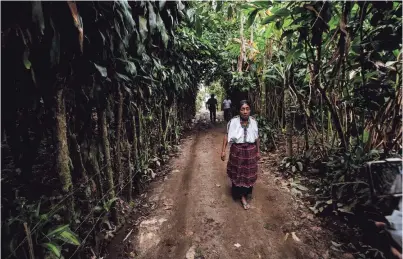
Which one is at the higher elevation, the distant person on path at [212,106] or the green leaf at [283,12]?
the green leaf at [283,12]

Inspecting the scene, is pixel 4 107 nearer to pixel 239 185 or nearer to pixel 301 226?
pixel 239 185

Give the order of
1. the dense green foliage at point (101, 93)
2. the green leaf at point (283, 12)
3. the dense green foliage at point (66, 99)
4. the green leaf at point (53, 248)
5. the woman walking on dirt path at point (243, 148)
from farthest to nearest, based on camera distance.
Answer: the woman walking on dirt path at point (243, 148), the green leaf at point (283, 12), the green leaf at point (53, 248), the dense green foliage at point (101, 93), the dense green foliage at point (66, 99)

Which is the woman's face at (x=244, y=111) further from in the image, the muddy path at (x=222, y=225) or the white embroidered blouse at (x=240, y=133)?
the muddy path at (x=222, y=225)

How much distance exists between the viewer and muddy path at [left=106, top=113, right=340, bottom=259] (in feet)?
11.5

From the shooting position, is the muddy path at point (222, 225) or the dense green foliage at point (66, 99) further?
the muddy path at point (222, 225)

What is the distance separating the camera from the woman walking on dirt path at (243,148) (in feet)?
15.1

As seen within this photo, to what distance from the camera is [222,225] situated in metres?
4.10

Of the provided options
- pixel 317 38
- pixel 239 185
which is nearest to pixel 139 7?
pixel 317 38

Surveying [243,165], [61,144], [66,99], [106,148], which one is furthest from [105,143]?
[243,165]

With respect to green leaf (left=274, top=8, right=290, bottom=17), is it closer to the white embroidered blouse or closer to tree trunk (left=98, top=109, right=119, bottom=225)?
the white embroidered blouse

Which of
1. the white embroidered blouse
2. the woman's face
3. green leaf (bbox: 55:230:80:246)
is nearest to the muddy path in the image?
the white embroidered blouse

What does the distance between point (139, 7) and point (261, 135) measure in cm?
699

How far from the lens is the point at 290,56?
11.9 ft

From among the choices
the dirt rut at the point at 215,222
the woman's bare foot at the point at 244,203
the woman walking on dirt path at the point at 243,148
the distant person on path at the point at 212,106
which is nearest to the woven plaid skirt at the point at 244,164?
the woman walking on dirt path at the point at 243,148
